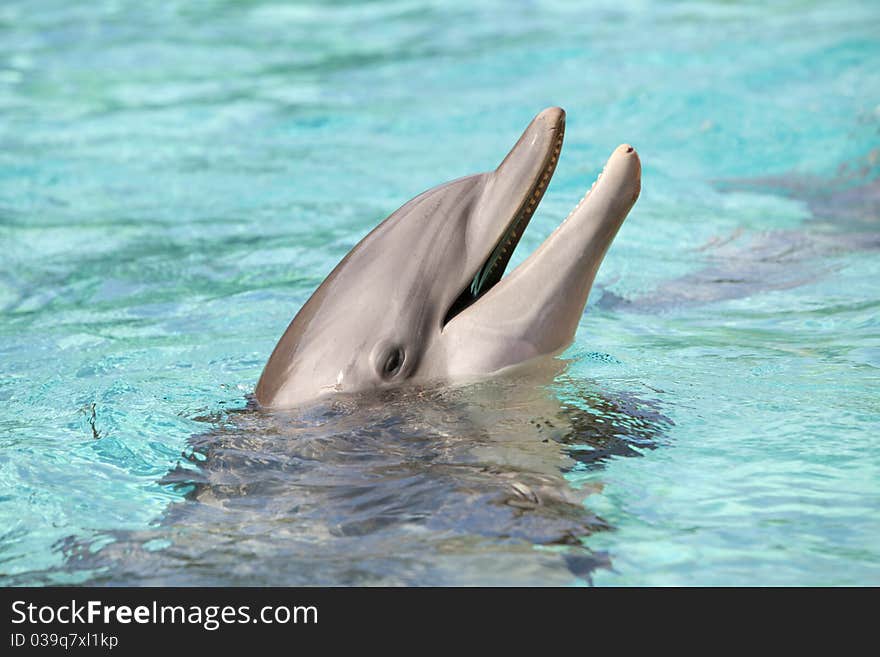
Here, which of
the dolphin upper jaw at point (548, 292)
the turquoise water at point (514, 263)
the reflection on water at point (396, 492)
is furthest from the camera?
the dolphin upper jaw at point (548, 292)

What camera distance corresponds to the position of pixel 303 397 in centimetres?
470

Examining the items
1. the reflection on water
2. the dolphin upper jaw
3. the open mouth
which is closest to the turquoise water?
the reflection on water

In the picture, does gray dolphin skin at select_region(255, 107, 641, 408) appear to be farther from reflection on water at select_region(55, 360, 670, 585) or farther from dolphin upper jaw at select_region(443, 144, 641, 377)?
reflection on water at select_region(55, 360, 670, 585)

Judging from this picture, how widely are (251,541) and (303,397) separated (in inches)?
36.6

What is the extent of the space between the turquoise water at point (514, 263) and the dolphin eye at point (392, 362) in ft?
0.60

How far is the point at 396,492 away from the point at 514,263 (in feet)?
13.9

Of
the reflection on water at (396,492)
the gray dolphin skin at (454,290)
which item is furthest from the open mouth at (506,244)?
the reflection on water at (396,492)

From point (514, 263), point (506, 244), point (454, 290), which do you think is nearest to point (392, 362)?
point (454, 290)

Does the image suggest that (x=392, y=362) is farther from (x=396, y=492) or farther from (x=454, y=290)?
(x=396, y=492)

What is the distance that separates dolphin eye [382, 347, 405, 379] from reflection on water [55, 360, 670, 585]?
0.08 m

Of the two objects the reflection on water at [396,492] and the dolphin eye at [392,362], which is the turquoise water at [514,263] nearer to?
the reflection on water at [396,492]

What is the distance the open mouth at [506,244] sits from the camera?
471 centimetres

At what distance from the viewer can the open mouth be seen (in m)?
4.71

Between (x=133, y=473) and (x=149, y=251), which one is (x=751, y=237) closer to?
(x=149, y=251)
